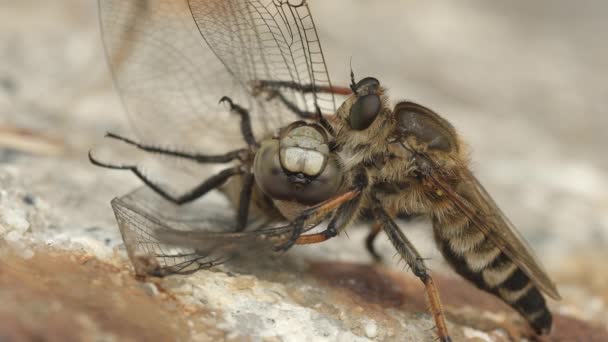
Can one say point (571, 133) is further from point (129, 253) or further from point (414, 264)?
point (129, 253)

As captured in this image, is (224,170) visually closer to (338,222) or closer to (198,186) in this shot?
(198,186)

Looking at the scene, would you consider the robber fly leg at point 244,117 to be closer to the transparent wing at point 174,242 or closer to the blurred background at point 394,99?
the transparent wing at point 174,242

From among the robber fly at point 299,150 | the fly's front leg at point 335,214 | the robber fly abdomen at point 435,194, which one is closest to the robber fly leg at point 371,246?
the robber fly at point 299,150

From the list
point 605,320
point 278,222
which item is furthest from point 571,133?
point 278,222

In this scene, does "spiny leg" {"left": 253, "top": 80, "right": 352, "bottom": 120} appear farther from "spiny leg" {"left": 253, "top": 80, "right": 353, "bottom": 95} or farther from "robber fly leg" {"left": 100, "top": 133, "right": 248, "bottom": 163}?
"robber fly leg" {"left": 100, "top": 133, "right": 248, "bottom": 163}

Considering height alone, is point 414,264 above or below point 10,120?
above

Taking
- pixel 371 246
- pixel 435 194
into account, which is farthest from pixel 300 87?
pixel 371 246
